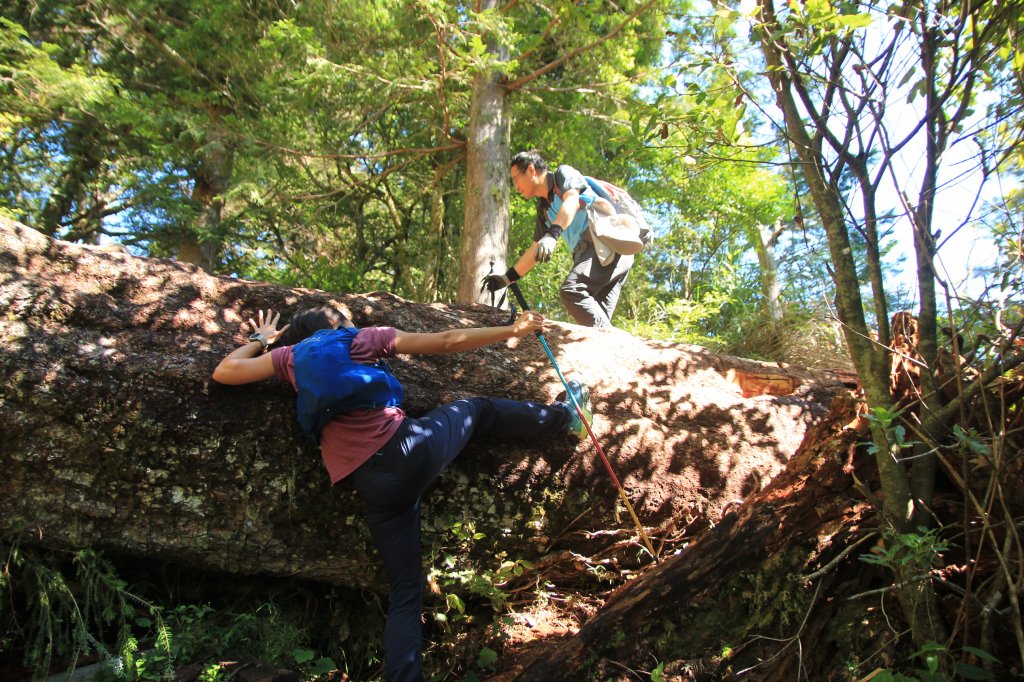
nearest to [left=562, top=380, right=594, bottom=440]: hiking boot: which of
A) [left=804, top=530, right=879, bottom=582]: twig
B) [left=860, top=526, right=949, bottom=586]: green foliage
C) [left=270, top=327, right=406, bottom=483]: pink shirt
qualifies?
[left=270, top=327, right=406, bottom=483]: pink shirt

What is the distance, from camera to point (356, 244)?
39.7 ft

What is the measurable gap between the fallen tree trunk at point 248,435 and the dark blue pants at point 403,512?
418 mm

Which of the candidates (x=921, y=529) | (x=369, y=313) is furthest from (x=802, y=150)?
(x=369, y=313)

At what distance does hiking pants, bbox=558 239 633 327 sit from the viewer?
5262mm

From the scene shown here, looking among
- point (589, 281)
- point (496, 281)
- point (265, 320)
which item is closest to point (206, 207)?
point (265, 320)

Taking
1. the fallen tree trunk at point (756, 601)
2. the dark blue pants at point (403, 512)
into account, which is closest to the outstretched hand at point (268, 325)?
the dark blue pants at point (403, 512)

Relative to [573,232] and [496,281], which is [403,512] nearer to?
[496,281]

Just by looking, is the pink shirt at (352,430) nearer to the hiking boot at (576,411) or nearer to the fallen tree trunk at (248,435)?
the fallen tree trunk at (248,435)

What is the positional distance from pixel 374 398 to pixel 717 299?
308 inches

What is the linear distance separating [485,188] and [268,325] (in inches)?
176

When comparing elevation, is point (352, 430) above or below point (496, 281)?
below

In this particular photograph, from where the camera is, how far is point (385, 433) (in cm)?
302

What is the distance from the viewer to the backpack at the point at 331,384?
2986mm

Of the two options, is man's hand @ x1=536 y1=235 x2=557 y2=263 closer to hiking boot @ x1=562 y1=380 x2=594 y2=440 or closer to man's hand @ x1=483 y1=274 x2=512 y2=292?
man's hand @ x1=483 y1=274 x2=512 y2=292
